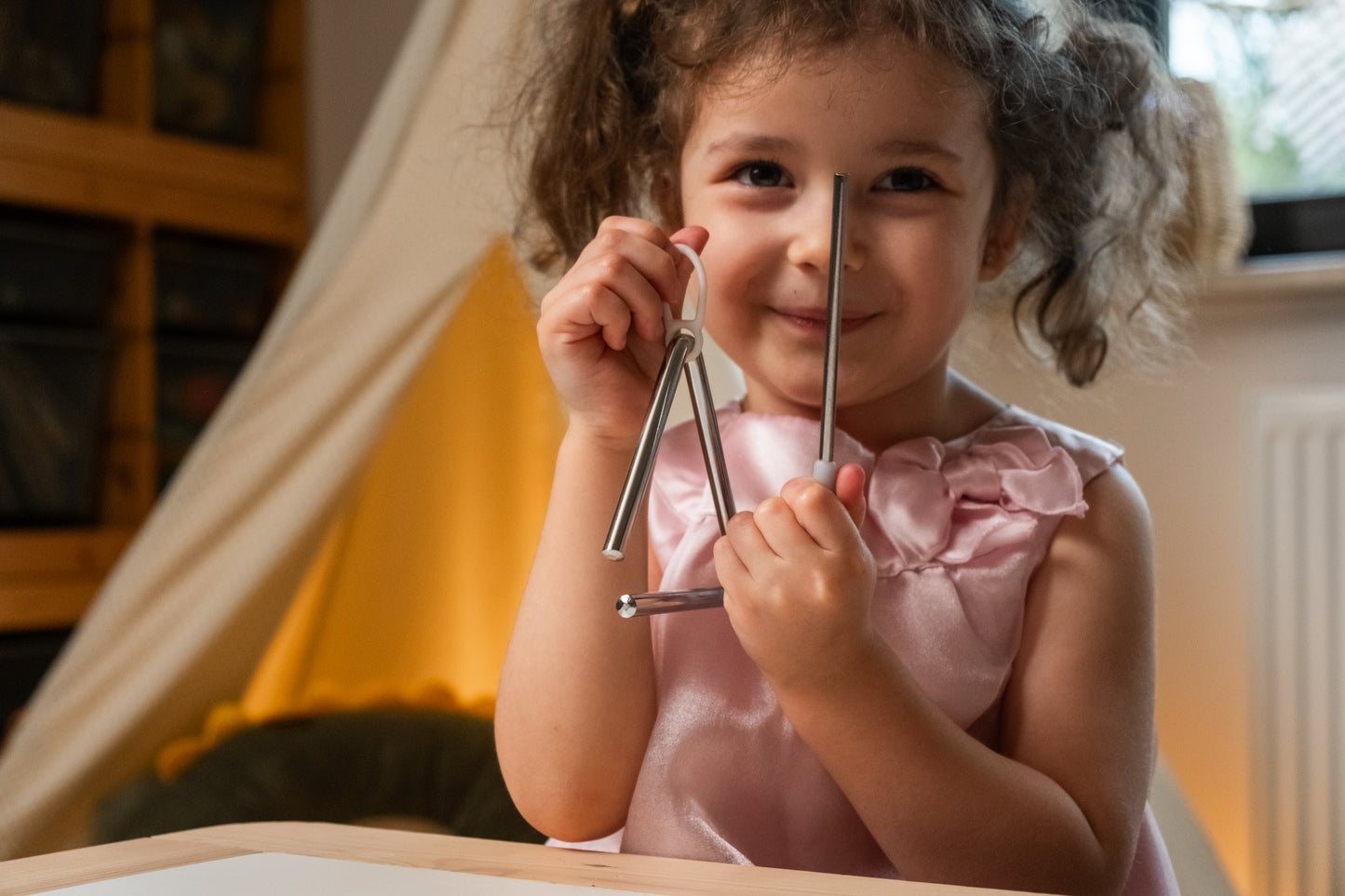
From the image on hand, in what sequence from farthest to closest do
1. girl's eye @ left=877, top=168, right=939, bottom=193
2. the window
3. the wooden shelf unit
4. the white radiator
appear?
the wooden shelf unit
the window
the white radiator
girl's eye @ left=877, top=168, right=939, bottom=193

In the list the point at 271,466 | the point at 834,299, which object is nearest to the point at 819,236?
the point at 834,299

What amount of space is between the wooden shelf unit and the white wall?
138 centimetres

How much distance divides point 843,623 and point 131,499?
1697 mm

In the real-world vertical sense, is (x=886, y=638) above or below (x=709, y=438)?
below

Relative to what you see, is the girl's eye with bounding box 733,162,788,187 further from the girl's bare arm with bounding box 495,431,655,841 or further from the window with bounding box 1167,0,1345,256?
the window with bounding box 1167,0,1345,256

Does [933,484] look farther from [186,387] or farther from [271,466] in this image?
[186,387]

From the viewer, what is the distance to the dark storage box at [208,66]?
6.63 ft

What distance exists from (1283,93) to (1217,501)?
50 cm

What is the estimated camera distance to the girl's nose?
0.64m

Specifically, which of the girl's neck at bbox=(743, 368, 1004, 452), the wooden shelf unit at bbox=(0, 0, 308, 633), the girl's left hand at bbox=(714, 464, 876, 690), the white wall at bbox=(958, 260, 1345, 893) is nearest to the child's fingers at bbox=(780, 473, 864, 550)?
the girl's left hand at bbox=(714, 464, 876, 690)

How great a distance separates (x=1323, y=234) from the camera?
4.99 ft

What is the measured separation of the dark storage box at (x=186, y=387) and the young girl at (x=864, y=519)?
1.49m

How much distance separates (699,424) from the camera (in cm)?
56

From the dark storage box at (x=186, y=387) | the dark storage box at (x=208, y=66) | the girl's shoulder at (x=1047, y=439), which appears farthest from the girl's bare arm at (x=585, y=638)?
the dark storage box at (x=208, y=66)
